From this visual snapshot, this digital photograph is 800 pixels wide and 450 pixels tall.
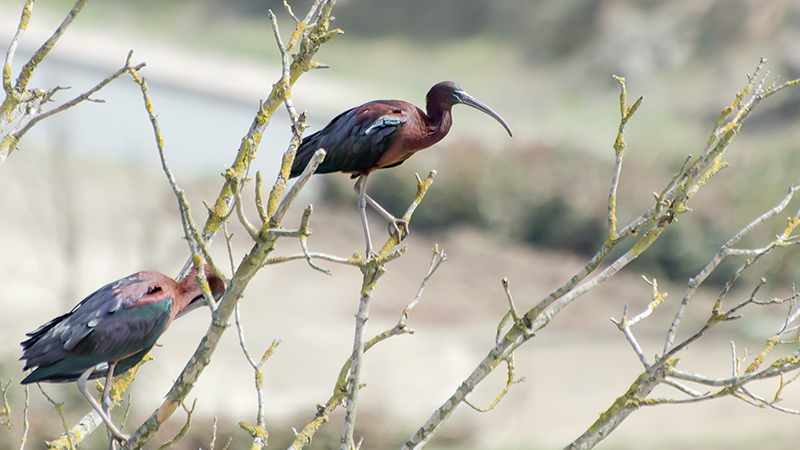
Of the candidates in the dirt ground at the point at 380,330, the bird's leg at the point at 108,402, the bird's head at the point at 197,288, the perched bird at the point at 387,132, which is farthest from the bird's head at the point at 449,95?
the dirt ground at the point at 380,330

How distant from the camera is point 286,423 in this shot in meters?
10.1

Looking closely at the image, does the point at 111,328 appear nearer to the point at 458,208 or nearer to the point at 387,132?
the point at 387,132

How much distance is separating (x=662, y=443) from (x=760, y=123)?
59.1ft

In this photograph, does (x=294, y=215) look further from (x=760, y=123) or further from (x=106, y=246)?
(x=760, y=123)

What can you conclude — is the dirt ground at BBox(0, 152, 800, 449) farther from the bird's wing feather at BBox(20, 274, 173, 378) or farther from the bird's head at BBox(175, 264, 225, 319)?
the bird's head at BBox(175, 264, 225, 319)

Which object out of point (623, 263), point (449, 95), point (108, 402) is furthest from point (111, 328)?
point (623, 263)

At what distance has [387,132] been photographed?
15.3 feet

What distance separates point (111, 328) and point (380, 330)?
11.1 meters

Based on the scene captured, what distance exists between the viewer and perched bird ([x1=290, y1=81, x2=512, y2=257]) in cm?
468

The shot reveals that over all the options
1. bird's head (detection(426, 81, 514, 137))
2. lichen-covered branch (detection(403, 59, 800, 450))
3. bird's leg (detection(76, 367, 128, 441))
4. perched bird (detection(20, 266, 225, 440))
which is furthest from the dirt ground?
lichen-covered branch (detection(403, 59, 800, 450))

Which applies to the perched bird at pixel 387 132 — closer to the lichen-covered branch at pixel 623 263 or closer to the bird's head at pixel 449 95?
the bird's head at pixel 449 95

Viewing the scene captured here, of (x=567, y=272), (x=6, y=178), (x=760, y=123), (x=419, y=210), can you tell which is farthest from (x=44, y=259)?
(x=760, y=123)

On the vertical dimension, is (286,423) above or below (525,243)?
below

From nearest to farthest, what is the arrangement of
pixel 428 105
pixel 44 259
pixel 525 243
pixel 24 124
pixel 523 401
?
pixel 24 124
pixel 428 105
pixel 523 401
pixel 44 259
pixel 525 243
